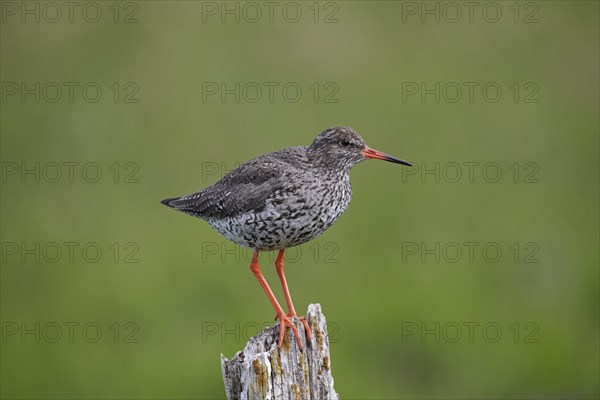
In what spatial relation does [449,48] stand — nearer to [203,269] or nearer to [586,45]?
[586,45]

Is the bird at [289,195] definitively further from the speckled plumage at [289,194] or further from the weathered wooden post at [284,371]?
the weathered wooden post at [284,371]

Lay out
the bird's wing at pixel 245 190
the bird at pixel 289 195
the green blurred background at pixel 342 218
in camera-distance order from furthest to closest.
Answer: the green blurred background at pixel 342 218, the bird's wing at pixel 245 190, the bird at pixel 289 195

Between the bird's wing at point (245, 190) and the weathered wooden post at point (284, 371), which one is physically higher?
the bird's wing at point (245, 190)

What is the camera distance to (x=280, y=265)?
→ 9500 millimetres

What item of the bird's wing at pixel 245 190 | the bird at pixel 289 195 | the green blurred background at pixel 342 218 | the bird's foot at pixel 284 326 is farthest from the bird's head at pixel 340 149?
the green blurred background at pixel 342 218

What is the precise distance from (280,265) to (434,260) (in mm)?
6466

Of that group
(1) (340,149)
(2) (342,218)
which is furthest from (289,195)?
(2) (342,218)

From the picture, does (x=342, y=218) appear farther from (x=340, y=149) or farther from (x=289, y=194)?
(x=289, y=194)

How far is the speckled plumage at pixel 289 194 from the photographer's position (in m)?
8.38

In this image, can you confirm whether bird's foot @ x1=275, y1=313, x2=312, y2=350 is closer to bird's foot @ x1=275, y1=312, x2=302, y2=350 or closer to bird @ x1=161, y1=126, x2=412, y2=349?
bird's foot @ x1=275, y1=312, x2=302, y2=350

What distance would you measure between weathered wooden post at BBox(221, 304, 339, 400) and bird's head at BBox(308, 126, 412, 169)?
186cm

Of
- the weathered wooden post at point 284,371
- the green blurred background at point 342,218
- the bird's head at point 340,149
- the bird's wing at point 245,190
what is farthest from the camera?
the green blurred background at point 342,218

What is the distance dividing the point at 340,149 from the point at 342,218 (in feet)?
23.1

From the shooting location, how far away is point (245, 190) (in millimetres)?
8766
